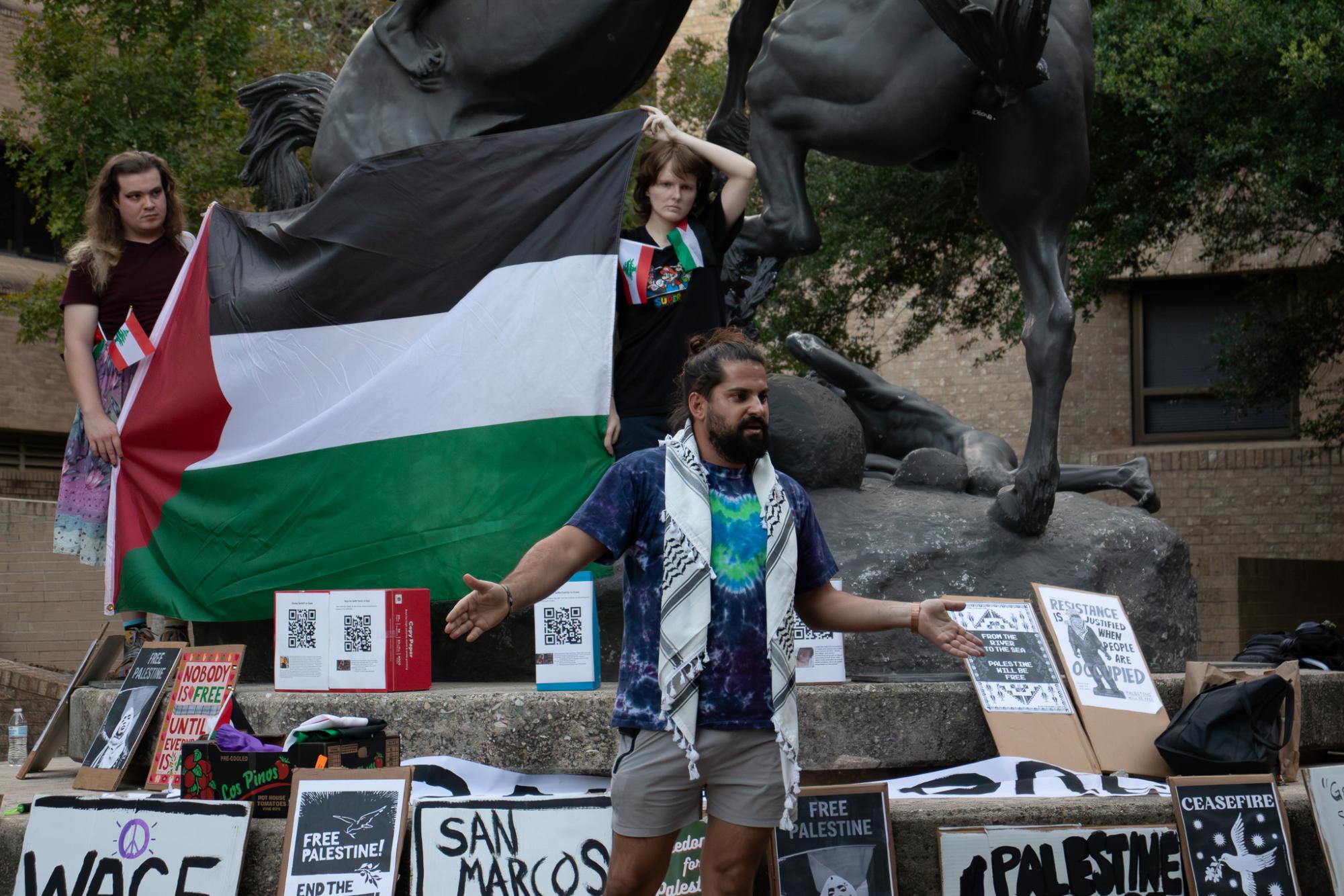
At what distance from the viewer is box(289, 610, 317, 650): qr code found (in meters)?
5.25

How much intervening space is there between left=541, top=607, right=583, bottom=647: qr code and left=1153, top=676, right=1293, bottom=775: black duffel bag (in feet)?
6.44

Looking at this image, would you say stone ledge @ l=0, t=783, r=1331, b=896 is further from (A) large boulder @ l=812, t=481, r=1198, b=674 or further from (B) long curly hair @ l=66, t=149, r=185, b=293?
(B) long curly hair @ l=66, t=149, r=185, b=293

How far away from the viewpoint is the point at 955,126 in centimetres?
608

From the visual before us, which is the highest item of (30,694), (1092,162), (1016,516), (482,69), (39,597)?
(1092,162)

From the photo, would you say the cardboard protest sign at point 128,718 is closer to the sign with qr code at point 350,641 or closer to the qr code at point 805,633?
the sign with qr code at point 350,641

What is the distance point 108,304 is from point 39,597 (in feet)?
39.0

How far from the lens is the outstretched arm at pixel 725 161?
5.05 metres

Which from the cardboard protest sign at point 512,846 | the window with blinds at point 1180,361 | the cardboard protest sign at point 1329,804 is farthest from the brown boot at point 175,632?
the window with blinds at point 1180,361

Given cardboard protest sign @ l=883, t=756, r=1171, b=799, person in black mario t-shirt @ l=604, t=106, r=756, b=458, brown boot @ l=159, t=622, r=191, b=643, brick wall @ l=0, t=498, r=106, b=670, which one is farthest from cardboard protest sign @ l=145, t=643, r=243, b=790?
brick wall @ l=0, t=498, r=106, b=670

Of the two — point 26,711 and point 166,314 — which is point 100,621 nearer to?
point 26,711

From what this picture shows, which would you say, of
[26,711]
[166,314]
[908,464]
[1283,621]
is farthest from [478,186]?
[1283,621]

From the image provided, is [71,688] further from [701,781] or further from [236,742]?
[701,781]

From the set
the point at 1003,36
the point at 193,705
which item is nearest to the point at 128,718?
the point at 193,705

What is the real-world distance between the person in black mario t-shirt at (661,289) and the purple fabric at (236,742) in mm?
1672
